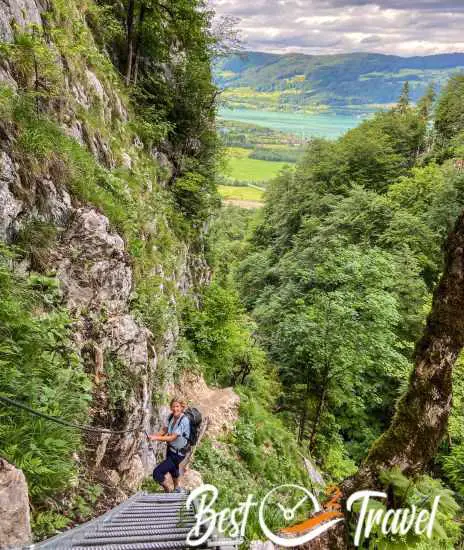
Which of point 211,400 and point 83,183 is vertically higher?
point 83,183

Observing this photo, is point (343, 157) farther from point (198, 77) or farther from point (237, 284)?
point (198, 77)

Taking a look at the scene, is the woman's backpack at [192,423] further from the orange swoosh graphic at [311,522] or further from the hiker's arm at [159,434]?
the orange swoosh graphic at [311,522]

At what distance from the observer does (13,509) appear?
3.07 metres

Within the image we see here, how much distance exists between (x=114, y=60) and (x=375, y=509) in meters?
17.7

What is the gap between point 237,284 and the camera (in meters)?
41.2

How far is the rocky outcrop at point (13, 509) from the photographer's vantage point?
118 inches

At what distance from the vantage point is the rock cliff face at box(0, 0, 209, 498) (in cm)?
600

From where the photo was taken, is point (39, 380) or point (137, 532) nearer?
point (137, 532)

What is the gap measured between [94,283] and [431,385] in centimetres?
554

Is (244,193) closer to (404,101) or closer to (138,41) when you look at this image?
(404,101)

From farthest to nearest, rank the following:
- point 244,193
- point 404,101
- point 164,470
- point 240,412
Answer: point 244,193, point 404,101, point 240,412, point 164,470

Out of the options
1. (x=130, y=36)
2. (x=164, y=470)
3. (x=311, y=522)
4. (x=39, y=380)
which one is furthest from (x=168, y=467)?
(x=130, y=36)

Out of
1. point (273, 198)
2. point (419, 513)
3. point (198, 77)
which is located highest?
point (198, 77)

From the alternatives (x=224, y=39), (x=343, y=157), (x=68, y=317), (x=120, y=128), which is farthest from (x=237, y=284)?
(x=68, y=317)
